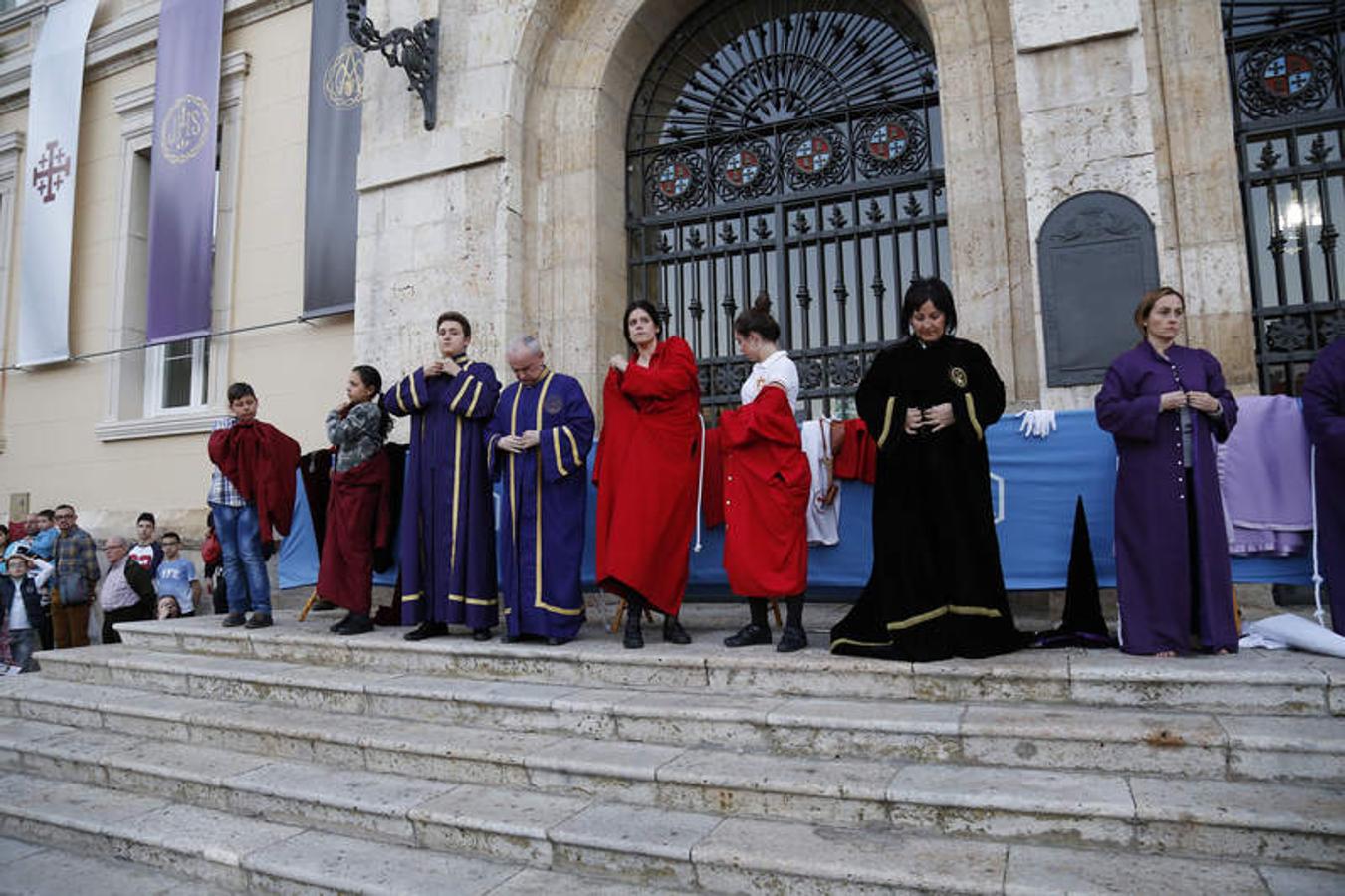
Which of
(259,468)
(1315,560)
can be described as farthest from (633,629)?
(1315,560)

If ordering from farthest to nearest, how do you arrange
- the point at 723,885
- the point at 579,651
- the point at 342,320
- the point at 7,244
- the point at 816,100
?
1. the point at 7,244
2. the point at 342,320
3. the point at 816,100
4. the point at 579,651
5. the point at 723,885

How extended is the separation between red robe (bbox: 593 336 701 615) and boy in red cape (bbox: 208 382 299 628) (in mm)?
2677

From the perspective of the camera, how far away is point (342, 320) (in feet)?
29.7

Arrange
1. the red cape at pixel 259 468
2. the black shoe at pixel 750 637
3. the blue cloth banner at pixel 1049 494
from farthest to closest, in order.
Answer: the red cape at pixel 259 468 → the blue cloth banner at pixel 1049 494 → the black shoe at pixel 750 637

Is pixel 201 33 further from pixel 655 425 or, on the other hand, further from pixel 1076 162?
pixel 1076 162

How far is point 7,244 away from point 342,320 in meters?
7.24

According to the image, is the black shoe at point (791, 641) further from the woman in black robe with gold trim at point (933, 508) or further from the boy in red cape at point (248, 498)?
the boy in red cape at point (248, 498)

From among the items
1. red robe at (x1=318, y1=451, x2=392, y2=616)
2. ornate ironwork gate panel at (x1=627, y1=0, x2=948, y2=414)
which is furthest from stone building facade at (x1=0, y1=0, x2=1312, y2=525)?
red robe at (x1=318, y1=451, x2=392, y2=616)

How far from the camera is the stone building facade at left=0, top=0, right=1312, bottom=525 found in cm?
560

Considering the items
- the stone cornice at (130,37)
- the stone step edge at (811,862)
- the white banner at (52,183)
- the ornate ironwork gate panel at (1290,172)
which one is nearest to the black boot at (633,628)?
the stone step edge at (811,862)

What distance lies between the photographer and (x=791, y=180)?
24.6ft

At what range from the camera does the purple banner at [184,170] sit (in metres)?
9.82

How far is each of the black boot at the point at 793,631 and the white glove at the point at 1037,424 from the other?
174 cm

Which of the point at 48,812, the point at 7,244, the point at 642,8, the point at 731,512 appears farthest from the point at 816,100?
the point at 7,244
